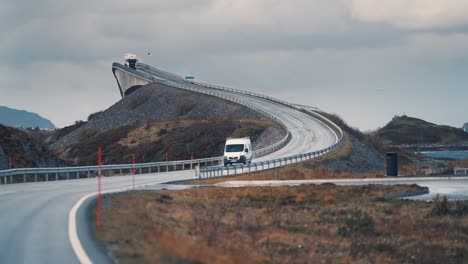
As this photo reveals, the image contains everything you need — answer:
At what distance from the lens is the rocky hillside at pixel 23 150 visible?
202ft

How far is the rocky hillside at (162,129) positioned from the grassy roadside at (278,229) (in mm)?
63310

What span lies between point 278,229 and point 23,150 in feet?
134

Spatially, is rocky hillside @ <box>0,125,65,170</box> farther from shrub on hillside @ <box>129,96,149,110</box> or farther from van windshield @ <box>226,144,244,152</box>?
shrub on hillside @ <box>129,96,149,110</box>

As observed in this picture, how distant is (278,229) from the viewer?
27.5 m

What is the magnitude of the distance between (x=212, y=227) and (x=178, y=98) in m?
127

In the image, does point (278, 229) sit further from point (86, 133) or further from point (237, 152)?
point (86, 133)

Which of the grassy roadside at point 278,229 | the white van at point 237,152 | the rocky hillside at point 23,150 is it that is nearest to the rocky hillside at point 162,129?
the rocky hillside at point 23,150

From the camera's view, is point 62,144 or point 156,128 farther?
point 62,144

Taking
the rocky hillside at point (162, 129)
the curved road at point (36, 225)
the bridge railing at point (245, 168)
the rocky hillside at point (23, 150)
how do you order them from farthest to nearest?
1. the rocky hillside at point (162, 129)
2. the rocky hillside at point (23, 150)
3. the bridge railing at point (245, 168)
4. the curved road at point (36, 225)

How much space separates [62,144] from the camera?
147250 millimetres

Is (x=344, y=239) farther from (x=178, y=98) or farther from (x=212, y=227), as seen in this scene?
(x=178, y=98)

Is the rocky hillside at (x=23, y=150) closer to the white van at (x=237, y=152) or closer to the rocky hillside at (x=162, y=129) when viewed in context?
the white van at (x=237, y=152)

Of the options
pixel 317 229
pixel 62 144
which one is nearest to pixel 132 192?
pixel 317 229

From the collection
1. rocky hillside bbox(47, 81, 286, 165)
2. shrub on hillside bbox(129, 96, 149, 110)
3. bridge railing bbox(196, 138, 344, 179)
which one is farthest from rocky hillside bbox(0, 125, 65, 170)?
shrub on hillside bbox(129, 96, 149, 110)
